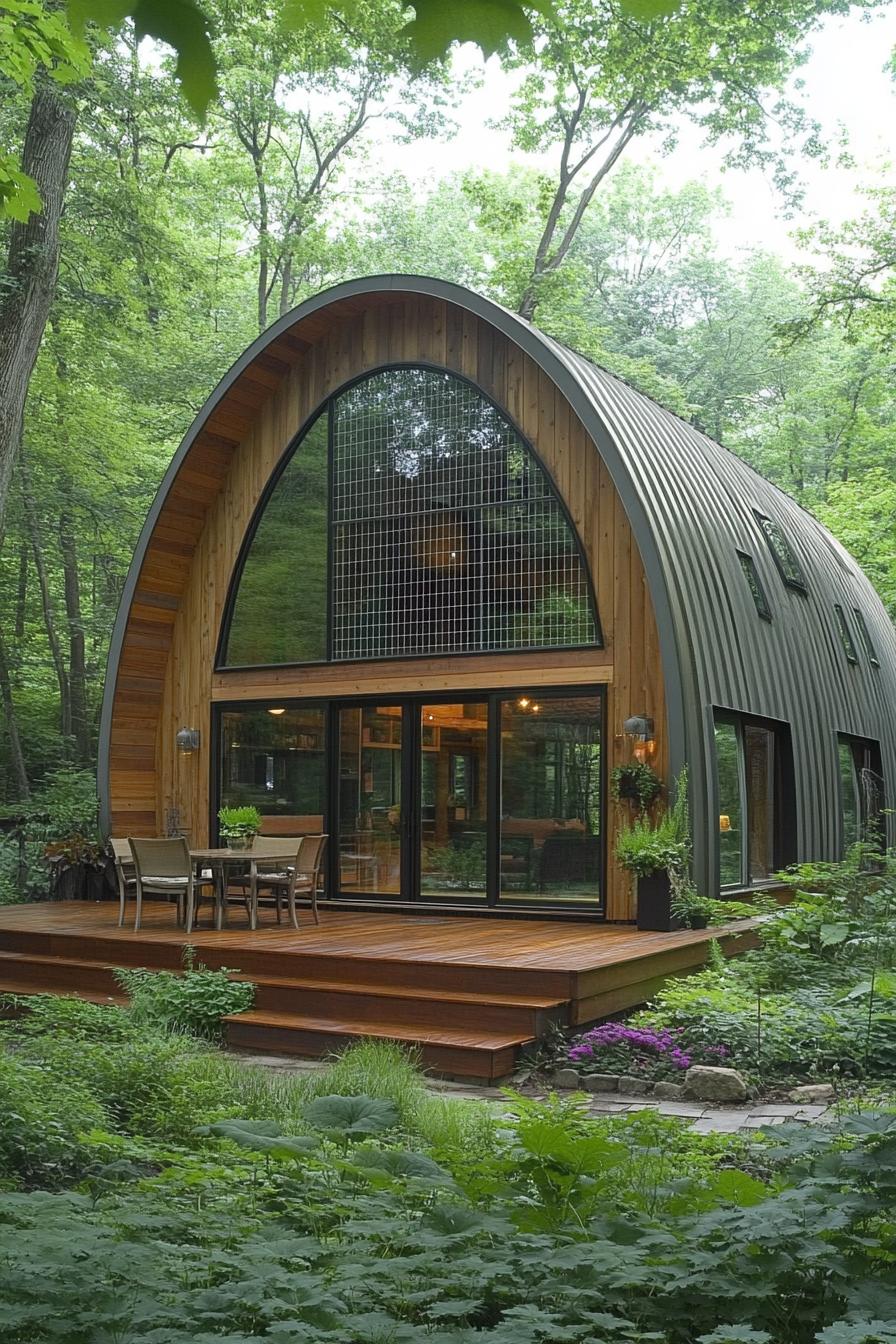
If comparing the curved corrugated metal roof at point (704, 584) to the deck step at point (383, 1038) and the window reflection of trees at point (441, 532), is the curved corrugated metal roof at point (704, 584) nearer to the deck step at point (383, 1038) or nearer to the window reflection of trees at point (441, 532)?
the window reflection of trees at point (441, 532)

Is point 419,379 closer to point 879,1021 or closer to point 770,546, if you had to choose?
point 770,546

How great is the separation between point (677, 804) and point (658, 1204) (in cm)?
717

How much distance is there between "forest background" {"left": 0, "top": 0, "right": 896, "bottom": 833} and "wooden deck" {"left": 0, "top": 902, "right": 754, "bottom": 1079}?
5.58 metres

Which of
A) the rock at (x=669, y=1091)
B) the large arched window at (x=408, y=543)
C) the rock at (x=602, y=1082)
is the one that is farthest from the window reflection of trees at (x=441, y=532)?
the rock at (x=669, y=1091)

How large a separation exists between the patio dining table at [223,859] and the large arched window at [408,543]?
106 inches

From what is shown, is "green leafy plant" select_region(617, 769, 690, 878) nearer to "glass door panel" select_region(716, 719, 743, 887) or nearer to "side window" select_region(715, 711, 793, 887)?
"side window" select_region(715, 711, 793, 887)

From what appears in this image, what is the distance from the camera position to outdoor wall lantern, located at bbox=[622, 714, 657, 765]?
10.7 m

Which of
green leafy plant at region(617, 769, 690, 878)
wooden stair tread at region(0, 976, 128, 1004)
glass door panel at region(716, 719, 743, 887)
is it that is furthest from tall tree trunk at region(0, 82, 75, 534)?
glass door panel at region(716, 719, 743, 887)

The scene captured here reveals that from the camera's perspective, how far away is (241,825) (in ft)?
33.6

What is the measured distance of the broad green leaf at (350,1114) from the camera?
150 inches

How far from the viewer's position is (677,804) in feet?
33.9

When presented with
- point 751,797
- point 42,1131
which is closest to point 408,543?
point 751,797

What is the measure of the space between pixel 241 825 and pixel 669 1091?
4.72m

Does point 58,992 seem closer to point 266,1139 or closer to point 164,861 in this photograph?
point 164,861
